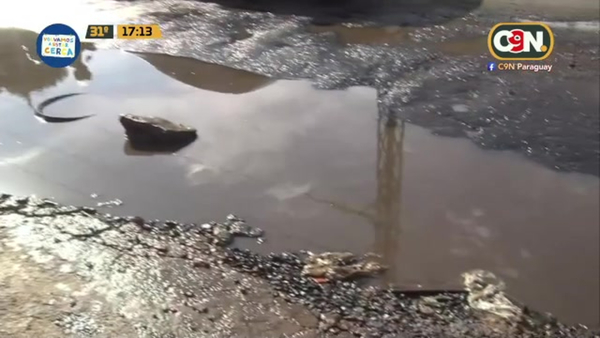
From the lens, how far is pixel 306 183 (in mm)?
1453

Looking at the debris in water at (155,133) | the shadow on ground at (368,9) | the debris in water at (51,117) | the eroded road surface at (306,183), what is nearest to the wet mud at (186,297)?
the eroded road surface at (306,183)

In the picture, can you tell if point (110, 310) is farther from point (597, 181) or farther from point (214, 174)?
point (597, 181)

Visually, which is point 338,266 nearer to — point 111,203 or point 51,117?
point 111,203

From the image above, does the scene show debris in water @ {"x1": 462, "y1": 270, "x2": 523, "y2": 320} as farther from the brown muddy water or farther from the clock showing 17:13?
the clock showing 17:13

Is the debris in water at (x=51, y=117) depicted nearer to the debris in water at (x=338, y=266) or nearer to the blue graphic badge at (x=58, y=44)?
the blue graphic badge at (x=58, y=44)

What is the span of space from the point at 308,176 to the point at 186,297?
47 cm

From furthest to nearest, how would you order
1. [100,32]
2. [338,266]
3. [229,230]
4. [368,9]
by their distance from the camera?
[368,9]
[100,32]
[229,230]
[338,266]

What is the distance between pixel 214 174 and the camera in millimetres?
1525

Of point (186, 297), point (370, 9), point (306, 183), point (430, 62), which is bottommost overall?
point (186, 297)

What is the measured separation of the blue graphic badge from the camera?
130 cm

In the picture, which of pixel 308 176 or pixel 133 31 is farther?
pixel 133 31

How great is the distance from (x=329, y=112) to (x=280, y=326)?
772 mm

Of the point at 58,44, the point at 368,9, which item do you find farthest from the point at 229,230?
the point at 368,9

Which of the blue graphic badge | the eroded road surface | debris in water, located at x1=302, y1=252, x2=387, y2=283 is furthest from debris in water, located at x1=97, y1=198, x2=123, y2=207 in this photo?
debris in water, located at x1=302, y1=252, x2=387, y2=283
